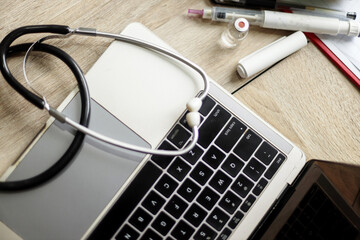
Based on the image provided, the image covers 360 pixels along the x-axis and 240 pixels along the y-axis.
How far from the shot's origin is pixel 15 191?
47 cm

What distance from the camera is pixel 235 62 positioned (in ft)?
1.91

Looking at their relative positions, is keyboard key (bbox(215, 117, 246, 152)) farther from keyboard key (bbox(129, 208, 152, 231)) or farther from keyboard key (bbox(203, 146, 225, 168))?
keyboard key (bbox(129, 208, 152, 231))

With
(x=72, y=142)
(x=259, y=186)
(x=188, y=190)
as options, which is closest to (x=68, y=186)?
(x=72, y=142)

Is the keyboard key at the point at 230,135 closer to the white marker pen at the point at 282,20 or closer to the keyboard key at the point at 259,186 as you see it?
the keyboard key at the point at 259,186

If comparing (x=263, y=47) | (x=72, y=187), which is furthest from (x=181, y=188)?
(x=263, y=47)

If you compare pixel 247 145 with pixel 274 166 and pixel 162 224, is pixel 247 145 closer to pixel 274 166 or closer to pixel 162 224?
pixel 274 166

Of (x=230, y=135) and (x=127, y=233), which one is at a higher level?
(x=230, y=135)

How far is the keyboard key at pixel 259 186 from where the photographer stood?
1.73 feet

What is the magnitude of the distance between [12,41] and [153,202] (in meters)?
0.29

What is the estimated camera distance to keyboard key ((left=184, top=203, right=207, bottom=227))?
502mm

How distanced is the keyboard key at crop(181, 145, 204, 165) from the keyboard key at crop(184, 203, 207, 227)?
6cm

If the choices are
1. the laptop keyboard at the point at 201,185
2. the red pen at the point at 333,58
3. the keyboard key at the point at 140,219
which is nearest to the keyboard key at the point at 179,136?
the laptop keyboard at the point at 201,185

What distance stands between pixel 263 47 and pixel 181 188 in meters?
0.26

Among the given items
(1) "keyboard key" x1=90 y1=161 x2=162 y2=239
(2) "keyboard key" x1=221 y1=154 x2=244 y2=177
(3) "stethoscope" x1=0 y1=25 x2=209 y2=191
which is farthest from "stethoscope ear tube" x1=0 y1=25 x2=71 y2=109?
(2) "keyboard key" x1=221 y1=154 x2=244 y2=177
